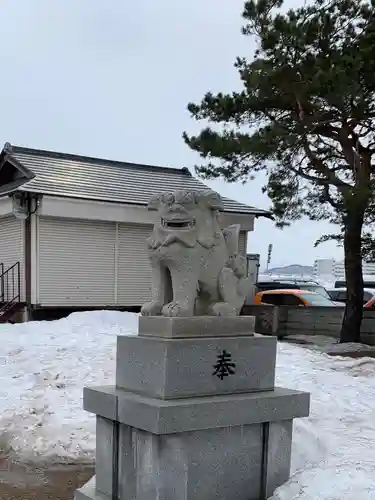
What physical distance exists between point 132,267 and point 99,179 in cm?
300

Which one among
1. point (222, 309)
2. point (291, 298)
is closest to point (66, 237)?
point (291, 298)

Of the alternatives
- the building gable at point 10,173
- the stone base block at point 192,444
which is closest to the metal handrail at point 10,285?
the building gable at point 10,173

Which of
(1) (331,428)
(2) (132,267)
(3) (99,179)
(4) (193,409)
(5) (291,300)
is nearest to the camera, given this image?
(4) (193,409)

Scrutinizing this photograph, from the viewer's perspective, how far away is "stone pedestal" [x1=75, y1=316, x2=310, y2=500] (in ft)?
13.9

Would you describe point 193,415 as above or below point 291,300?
above

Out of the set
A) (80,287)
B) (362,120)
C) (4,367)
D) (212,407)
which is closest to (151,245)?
(212,407)

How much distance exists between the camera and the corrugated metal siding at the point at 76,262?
597 inches

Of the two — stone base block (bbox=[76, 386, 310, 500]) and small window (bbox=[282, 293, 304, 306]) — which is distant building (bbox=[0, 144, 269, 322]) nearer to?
small window (bbox=[282, 293, 304, 306])

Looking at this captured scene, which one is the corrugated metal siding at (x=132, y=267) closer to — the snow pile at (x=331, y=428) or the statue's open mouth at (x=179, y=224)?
the snow pile at (x=331, y=428)

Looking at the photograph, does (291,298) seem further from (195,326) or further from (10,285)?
(195,326)

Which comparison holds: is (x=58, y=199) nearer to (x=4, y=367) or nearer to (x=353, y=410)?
(x=4, y=367)

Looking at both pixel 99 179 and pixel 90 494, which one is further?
pixel 99 179

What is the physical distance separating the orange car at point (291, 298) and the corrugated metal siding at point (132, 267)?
463cm

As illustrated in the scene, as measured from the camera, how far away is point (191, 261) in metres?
4.77
